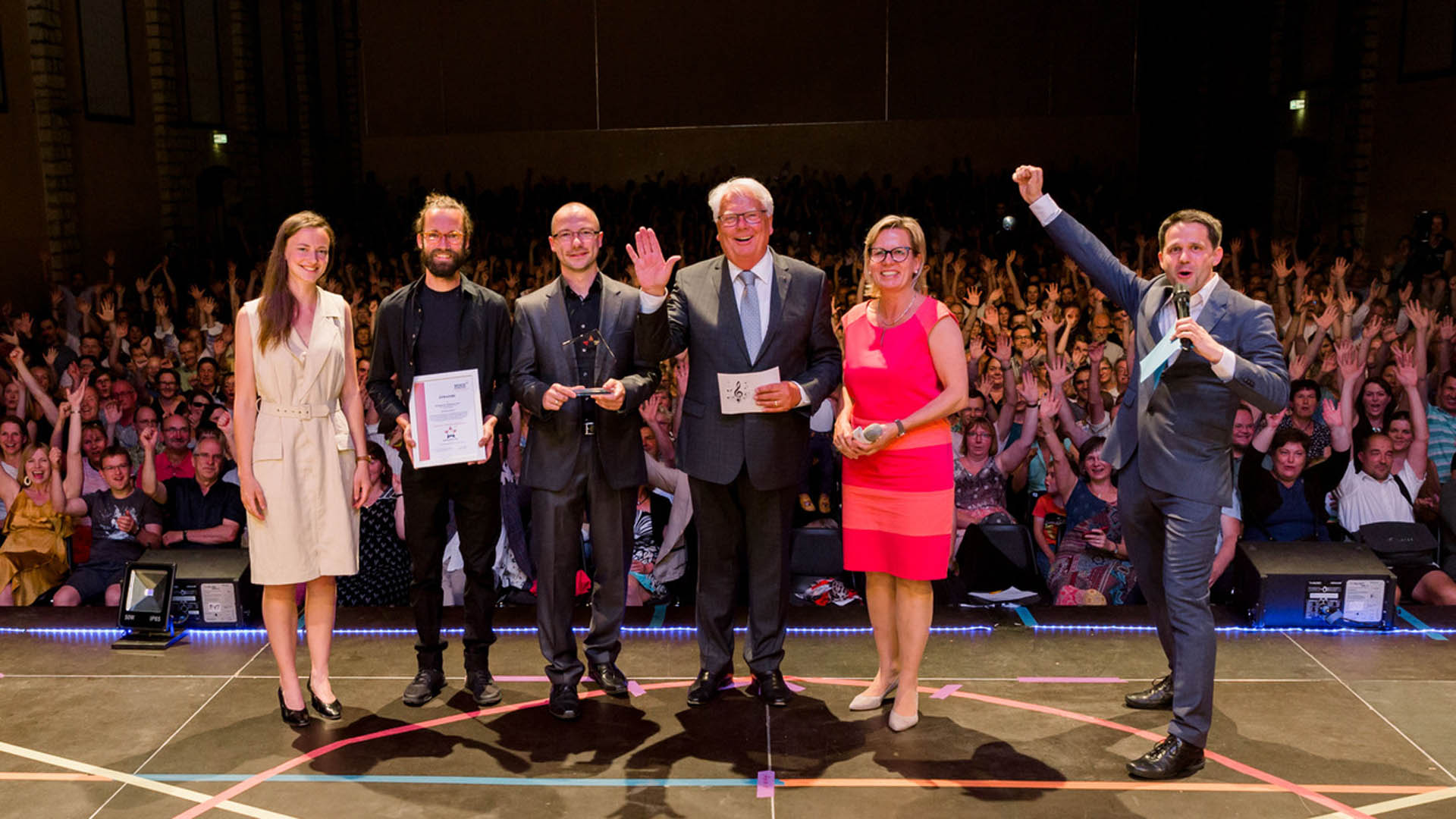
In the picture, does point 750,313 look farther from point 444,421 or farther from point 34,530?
point 34,530

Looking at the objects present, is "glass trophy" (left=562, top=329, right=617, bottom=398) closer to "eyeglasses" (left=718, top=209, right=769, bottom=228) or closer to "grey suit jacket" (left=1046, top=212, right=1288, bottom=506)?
"eyeglasses" (left=718, top=209, right=769, bottom=228)

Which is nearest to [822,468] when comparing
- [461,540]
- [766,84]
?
[461,540]

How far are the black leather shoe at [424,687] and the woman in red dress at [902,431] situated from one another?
4.74 ft

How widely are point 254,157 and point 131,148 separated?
228 centimetres

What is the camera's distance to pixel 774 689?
3.73 m

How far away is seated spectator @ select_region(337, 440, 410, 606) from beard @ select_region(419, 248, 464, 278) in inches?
61.4

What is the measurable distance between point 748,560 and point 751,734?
550 mm

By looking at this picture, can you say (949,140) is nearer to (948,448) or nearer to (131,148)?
(131,148)

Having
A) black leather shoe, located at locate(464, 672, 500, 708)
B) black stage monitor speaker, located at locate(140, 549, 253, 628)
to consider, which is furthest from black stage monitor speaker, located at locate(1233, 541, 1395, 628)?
black stage monitor speaker, located at locate(140, 549, 253, 628)

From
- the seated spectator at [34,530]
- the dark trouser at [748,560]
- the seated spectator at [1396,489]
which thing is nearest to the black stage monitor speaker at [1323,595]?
the seated spectator at [1396,489]

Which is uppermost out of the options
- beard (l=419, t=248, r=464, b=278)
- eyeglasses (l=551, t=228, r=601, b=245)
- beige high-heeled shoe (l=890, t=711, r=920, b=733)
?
eyeglasses (l=551, t=228, r=601, b=245)

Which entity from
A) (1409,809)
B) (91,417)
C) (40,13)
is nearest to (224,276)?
(40,13)

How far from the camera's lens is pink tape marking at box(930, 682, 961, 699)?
3.80 meters

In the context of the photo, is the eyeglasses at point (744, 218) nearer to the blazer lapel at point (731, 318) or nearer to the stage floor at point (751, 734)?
the blazer lapel at point (731, 318)
